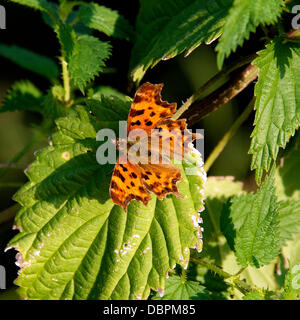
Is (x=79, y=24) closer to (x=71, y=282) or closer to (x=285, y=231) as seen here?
(x=71, y=282)

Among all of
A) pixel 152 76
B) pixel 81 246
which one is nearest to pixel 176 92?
pixel 152 76

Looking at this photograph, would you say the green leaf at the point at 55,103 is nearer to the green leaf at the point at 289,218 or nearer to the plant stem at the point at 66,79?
the plant stem at the point at 66,79

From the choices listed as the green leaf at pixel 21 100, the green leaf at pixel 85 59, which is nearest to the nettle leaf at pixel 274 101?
the green leaf at pixel 85 59

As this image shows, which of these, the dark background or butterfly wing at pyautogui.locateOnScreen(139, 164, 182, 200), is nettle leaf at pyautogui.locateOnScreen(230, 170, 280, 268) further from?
the dark background

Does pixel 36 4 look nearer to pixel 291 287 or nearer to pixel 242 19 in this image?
pixel 242 19

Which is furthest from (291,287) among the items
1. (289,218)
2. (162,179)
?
(162,179)

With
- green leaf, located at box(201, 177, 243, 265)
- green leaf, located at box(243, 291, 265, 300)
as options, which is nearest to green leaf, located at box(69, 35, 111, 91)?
green leaf, located at box(201, 177, 243, 265)
